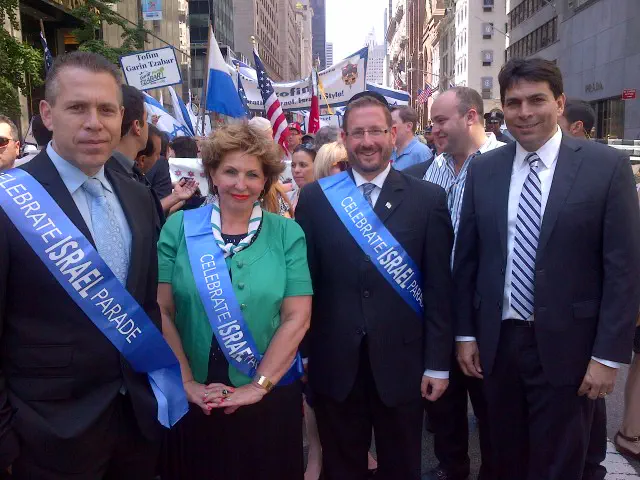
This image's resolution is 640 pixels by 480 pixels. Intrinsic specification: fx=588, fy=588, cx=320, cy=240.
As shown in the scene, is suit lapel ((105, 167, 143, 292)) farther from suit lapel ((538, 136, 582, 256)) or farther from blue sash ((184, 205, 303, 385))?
suit lapel ((538, 136, 582, 256))

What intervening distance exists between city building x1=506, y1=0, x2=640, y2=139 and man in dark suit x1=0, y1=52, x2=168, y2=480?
29116mm

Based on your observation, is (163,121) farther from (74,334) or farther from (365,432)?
(74,334)

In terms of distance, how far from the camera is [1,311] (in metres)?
1.87

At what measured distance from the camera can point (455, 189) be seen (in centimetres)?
379

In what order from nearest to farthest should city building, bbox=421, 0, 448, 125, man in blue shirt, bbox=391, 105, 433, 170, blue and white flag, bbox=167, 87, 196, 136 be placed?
man in blue shirt, bbox=391, 105, 433, 170 < blue and white flag, bbox=167, 87, 196, 136 < city building, bbox=421, 0, 448, 125

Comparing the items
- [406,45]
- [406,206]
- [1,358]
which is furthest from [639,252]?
[406,45]

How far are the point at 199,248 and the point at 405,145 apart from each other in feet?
15.9

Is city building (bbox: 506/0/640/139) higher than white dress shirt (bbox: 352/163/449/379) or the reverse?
higher

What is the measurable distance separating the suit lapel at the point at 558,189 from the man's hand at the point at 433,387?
772mm

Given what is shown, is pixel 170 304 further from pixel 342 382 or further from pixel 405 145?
pixel 405 145

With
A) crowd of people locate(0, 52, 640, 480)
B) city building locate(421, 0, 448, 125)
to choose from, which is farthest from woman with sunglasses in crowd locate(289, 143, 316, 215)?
city building locate(421, 0, 448, 125)

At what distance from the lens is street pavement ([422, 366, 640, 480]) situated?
3.60 m

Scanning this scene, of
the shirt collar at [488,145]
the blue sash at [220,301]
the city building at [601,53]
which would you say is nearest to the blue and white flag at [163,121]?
the shirt collar at [488,145]

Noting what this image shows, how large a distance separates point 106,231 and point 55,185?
0.78 ft
